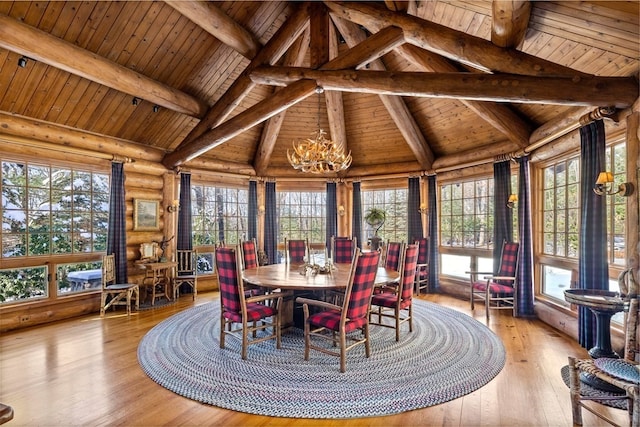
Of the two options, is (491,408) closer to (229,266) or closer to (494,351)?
(494,351)

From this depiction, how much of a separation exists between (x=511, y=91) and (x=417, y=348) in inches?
114

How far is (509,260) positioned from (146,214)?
649 centimetres

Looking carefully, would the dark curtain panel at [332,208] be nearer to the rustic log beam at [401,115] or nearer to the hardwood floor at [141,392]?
the rustic log beam at [401,115]

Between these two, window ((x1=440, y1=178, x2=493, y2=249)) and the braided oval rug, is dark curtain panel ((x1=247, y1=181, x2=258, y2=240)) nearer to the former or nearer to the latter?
the braided oval rug

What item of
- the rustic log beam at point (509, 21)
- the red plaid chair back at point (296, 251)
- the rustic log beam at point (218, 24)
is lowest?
the red plaid chair back at point (296, 251)

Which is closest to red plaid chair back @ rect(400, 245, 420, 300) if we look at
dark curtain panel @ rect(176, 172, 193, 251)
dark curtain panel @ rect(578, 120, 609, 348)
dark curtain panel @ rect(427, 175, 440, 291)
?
dark curtain panel @ rect(578, 120, 609, 348)

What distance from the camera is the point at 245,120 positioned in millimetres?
5121

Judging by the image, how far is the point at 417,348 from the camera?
3.74 metres

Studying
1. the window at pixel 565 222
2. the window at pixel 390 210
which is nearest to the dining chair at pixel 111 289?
the window at pixel 390 210

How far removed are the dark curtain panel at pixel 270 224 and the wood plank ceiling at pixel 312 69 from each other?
1.16 meters

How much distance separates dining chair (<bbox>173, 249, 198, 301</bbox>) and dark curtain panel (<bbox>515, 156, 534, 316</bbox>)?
5.68 m

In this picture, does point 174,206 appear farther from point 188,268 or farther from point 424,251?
A: point 424,251

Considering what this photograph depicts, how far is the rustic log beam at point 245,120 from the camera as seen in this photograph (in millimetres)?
4469

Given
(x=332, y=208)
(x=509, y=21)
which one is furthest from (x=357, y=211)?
(x=509, y=21)
